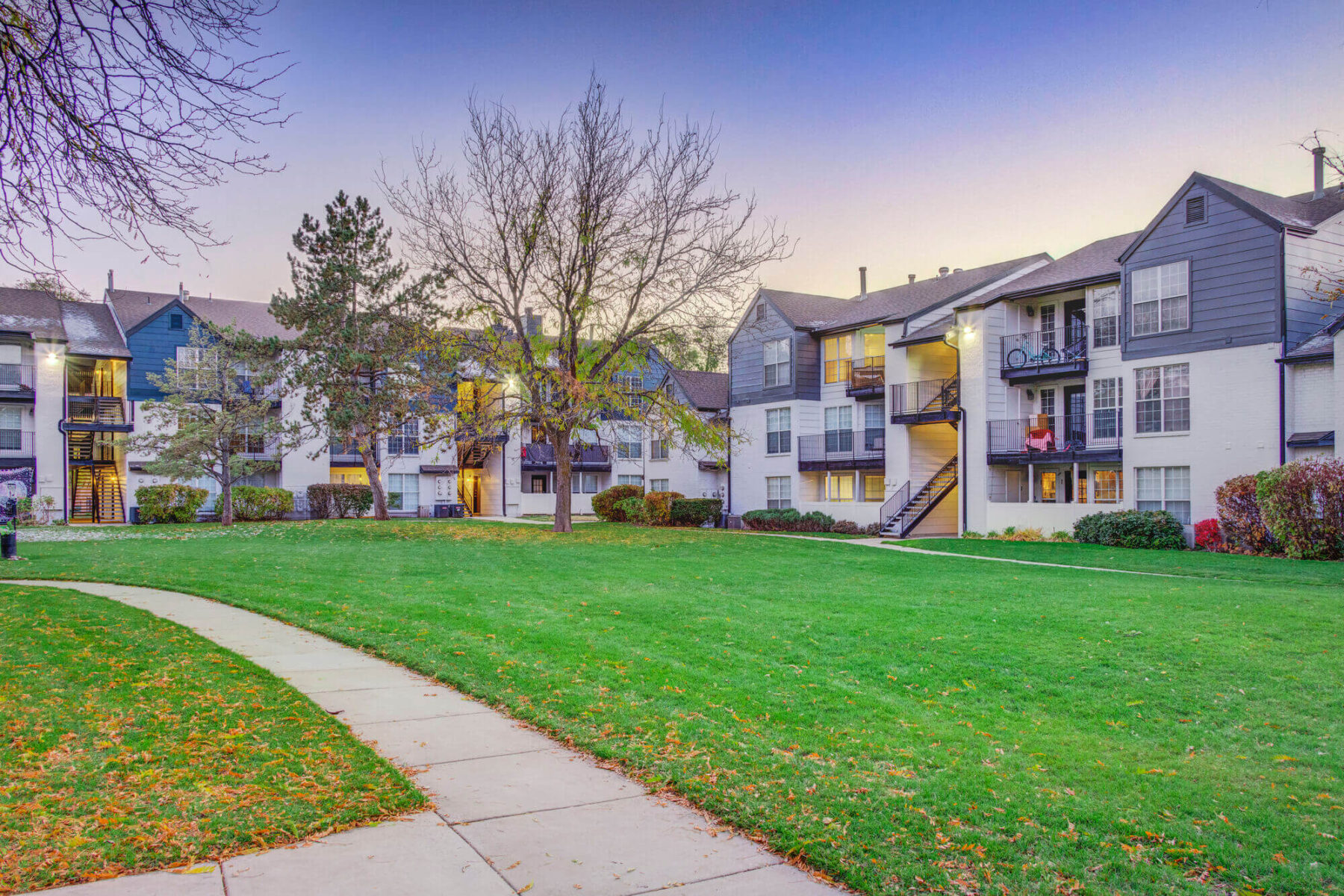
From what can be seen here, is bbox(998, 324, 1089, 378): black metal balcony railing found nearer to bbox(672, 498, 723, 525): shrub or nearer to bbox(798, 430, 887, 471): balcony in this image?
bbox(798, 430, 887, 471): balcony

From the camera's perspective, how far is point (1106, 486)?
24.6 m

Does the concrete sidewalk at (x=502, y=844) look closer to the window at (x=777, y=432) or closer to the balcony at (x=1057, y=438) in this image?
the balcony at (x=1057, y=438)

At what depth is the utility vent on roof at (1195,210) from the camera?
21.9 meters

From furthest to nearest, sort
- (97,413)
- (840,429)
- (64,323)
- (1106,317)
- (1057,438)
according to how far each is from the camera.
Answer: (64,323), (97,413), (840,429), (1057,438), (1106,317)

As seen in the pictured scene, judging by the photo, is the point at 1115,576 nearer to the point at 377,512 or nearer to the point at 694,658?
the point at 694,658

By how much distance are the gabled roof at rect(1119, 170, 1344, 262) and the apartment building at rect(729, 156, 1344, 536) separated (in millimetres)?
67

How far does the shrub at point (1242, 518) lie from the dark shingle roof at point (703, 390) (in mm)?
21422

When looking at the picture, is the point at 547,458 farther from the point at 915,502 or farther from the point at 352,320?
the point at 915,502

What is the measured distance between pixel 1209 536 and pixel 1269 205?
858 cm

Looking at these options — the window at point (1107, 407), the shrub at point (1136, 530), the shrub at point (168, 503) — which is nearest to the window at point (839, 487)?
the window at point (1107, 407)

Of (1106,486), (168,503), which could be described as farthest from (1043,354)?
Answer: (168,503)

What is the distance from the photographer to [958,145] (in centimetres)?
1739

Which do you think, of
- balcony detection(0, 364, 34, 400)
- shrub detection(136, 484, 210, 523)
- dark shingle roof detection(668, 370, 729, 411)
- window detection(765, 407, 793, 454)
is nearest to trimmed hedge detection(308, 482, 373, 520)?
shrub detection(136, 484, 210, 523)

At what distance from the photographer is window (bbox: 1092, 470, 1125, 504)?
2422 centimetres
